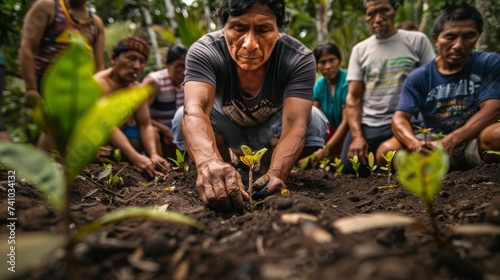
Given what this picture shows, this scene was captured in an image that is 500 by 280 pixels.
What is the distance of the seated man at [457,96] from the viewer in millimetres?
2404

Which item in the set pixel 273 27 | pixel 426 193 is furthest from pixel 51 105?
pixel 273 27

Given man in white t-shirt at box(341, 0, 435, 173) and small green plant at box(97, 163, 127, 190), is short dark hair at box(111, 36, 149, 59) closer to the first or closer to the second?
small green plant at box(97, 163, 127, 190)

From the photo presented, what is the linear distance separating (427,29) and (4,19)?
5.37 meters

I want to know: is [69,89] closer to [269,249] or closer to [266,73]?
[269,249]

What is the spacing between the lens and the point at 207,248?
80cm

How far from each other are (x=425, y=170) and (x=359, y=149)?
2.36 meters

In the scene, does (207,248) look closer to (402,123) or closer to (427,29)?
(402,123)

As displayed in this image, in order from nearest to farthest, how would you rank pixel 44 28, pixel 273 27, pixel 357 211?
pixel 357 211 → pixel 273 27 → pixel 44 28

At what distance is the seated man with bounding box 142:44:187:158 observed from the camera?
369 cm

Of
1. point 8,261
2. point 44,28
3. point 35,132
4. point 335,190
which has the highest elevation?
point 44,28

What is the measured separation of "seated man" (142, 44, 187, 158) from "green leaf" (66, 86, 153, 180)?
2932 millimetres

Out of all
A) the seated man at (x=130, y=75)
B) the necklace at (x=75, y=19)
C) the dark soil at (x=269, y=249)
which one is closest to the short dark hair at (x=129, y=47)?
the seated man at (x=130, y=75)

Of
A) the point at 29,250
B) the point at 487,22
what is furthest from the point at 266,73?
the point at 487,22

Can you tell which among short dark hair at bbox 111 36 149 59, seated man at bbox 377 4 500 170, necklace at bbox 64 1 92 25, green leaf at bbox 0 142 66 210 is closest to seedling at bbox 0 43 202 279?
green leaf at bbox 0 142 66 210
